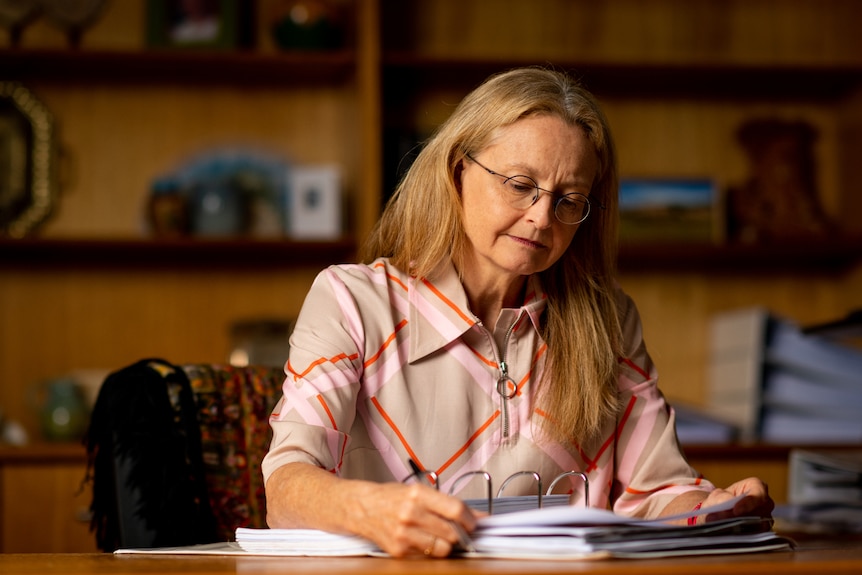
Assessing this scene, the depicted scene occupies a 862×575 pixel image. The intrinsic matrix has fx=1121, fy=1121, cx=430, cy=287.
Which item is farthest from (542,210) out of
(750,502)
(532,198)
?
(750,502)

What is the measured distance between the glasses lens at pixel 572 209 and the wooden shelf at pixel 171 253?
1.48 m

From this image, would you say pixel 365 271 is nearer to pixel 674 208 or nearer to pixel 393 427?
pixel 393 427

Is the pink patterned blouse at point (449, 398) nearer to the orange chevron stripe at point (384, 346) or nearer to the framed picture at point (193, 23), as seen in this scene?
the orange chevron stripe at point (384, 346)

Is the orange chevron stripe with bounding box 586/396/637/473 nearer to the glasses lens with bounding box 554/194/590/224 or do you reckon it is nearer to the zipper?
the zipper

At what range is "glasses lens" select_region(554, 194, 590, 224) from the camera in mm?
1496

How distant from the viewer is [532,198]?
1.49 meters

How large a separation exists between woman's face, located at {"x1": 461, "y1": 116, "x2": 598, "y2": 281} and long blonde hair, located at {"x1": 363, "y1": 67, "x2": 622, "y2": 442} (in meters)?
0.03

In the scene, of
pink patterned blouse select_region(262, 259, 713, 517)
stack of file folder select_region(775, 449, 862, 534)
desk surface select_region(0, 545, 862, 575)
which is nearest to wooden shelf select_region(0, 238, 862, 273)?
stack of file folder select_region(775, 449, 862, 534)

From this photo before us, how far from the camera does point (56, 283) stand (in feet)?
10.2

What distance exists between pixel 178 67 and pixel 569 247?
1.70 meters

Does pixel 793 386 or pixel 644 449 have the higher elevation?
pixel 644 449

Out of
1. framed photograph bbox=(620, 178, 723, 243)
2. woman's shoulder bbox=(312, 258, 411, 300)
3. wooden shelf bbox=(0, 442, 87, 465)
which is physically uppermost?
framed photograph bbox=(620, 178, 723, 243)

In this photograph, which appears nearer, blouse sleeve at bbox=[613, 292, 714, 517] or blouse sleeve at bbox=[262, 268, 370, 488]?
blouse sleeve at bbox=[262, 268, 370, 488]

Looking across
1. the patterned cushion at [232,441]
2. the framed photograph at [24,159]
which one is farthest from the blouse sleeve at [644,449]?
the framed photograph at [24,159]
